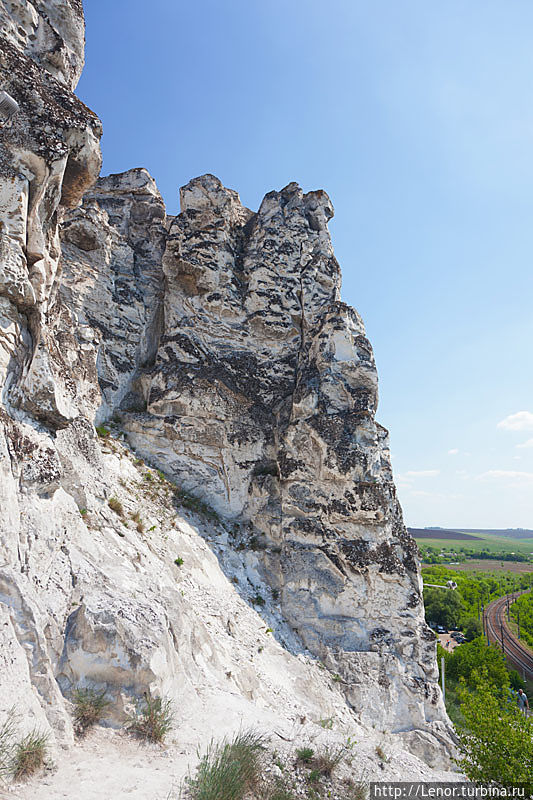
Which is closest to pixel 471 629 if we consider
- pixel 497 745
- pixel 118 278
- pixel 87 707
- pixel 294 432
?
pixel 294 432

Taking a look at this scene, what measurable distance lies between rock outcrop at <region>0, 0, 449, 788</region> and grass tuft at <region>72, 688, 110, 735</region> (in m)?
0.20

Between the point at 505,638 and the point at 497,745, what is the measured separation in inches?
1806

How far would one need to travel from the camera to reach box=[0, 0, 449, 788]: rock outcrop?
6.91 meters

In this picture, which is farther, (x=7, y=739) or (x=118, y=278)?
(x=118, y=278)

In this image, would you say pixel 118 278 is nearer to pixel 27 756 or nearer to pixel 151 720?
pixel 151 720

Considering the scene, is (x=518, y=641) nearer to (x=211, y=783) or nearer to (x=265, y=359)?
(x=265, y=359)

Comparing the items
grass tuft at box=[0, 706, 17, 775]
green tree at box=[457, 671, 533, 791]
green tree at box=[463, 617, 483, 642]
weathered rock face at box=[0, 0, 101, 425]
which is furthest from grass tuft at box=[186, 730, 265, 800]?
green tree at box=[463, 617, 483, 642]

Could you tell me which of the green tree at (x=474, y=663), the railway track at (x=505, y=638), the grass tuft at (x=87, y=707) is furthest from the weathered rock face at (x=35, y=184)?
the railway track at (x=505, y=638)

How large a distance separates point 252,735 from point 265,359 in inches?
471

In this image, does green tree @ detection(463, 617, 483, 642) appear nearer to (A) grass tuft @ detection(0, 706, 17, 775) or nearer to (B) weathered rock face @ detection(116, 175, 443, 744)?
(B) weathered rock face @ detection(116, 175, 443, 744)

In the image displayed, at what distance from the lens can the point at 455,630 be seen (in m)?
44.8

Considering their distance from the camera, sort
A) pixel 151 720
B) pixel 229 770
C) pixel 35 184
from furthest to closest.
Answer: pixel 35 184 < pixel 151 720 < pixel 229 770

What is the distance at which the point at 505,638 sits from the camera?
4453 cm

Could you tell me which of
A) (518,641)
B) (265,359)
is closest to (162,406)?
(265,359)
